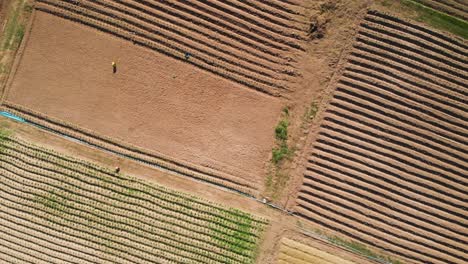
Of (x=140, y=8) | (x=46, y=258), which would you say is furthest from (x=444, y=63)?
(x=46, y=258)

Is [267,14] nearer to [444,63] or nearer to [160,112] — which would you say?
[160,112]

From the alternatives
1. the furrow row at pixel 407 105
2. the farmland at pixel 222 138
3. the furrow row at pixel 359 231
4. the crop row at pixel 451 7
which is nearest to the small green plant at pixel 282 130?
the farmland at pixel 222 138

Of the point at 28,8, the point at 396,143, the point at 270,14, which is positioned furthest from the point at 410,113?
the point at 28,8

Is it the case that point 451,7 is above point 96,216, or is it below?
above

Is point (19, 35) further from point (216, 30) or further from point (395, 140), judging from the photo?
point (395, 140)

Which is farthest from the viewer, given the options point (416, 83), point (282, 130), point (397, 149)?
point (282, 130)

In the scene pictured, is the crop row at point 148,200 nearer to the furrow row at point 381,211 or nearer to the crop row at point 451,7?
the furrow row at point 381,211

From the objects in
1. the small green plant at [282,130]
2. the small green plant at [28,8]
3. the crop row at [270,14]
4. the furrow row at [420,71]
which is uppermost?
the crop row at [270,14]
